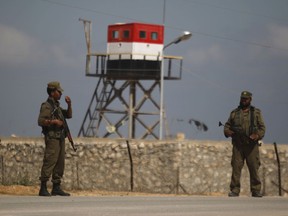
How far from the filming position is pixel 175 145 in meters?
18.5

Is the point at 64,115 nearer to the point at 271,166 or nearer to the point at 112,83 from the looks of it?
the point at 271,166

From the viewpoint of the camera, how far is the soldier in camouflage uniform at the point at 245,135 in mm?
15820

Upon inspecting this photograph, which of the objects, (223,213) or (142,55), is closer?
(223,213)

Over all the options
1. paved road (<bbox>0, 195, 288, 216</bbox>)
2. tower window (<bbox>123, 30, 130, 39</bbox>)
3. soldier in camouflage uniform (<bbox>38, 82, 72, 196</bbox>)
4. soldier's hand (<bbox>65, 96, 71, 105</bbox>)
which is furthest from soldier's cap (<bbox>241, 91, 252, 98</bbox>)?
tower window (<bbox>123, 30, 130, 39</bbox>)

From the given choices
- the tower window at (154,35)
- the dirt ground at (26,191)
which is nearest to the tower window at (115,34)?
the tower window at (154,35)

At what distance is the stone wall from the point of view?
18.4 m

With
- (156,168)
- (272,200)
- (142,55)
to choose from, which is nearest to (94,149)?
(156,168)

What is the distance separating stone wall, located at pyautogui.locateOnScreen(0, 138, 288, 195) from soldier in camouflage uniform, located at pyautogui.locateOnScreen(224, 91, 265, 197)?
254 cm

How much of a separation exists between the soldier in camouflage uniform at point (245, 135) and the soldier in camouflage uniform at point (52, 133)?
2.90 m

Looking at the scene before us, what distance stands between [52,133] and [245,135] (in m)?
3.29

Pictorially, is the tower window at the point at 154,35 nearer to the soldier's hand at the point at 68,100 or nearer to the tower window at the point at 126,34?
the tower window at the point at 126,34

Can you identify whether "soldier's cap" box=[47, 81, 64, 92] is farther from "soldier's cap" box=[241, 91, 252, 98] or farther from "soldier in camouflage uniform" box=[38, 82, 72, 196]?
"soldier's cap" box=[241, 91, 252, 98]

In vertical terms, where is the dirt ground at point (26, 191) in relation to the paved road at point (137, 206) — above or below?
below

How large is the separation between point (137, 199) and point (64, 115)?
1789 millimetres
